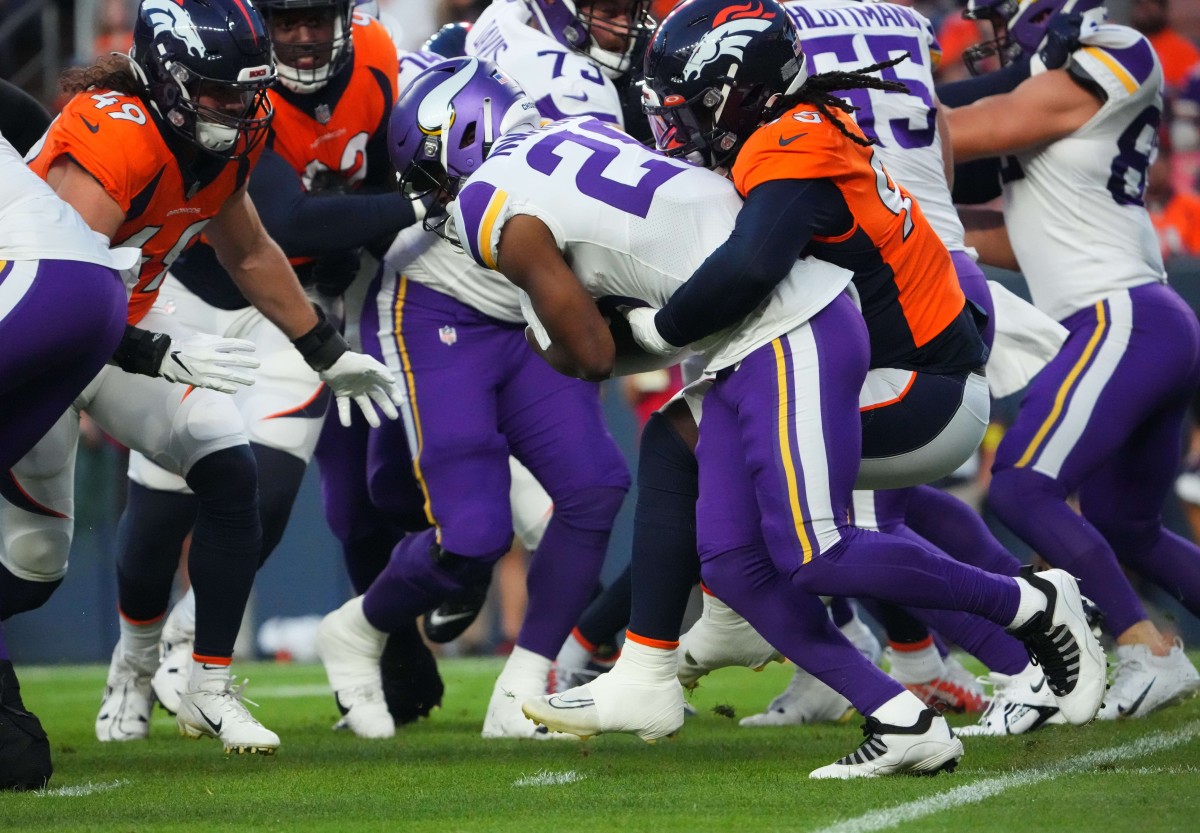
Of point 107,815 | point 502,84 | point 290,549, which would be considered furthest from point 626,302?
point 290,549

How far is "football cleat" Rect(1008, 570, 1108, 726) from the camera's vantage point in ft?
11.7

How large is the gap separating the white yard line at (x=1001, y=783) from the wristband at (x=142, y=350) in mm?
2001

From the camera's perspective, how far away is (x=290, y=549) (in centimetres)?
873

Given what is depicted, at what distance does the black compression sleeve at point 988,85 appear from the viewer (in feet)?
16.8

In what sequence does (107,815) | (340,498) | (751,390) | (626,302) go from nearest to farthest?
(107,815), (751,390), (626,302), (340,498)

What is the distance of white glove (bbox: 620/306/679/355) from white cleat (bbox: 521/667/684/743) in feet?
2.38

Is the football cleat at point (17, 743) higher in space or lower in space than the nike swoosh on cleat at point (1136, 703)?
higher

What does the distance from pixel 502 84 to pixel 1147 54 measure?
2.05 meters

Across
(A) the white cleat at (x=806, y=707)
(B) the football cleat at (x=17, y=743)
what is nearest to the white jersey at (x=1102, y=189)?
(A) the white cleat at (x=806, y=707)

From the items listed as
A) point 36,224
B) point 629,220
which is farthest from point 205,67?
point 629,220

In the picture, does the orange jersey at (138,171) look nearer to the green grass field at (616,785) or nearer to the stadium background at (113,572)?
the green grass field at (616,785)

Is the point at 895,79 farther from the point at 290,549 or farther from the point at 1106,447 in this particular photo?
the point at 290,549

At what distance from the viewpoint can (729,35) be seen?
3.66 metres

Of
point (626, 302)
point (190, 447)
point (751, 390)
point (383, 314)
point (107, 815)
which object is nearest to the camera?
point (107, 815)
